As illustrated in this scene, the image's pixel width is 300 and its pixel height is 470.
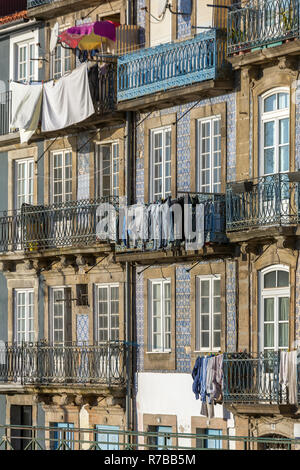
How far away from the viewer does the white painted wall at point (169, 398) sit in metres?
44.0

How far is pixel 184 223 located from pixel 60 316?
7418 millimetres

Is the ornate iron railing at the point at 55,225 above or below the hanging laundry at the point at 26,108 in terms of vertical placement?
below

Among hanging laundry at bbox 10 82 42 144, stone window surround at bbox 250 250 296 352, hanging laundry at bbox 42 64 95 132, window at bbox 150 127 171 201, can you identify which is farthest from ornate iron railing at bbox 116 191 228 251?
hanging laundry at bbox 10 82 42 144

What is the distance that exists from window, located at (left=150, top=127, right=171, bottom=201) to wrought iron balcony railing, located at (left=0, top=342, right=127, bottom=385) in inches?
151

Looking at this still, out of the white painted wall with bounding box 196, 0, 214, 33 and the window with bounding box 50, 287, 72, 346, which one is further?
the window with bounding box 50, 287, 72, 346

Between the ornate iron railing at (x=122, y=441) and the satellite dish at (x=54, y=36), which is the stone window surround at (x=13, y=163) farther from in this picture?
the ornate iron railing at (x=122, y=441)

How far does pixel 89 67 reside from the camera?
47.4m

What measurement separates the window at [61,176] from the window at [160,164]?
12.8 feet

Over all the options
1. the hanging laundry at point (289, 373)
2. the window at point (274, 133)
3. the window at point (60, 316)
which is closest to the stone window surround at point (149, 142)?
the window at point (274, 133)

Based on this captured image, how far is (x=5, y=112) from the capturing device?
170 feet

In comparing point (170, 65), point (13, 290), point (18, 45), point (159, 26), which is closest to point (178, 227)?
point (170, 65)

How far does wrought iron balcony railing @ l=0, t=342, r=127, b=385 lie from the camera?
1825 inches

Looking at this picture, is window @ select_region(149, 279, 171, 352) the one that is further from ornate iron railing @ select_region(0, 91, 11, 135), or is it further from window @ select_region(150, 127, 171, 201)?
ornate iron railing @ select_region(0, 91, 11, 135)
